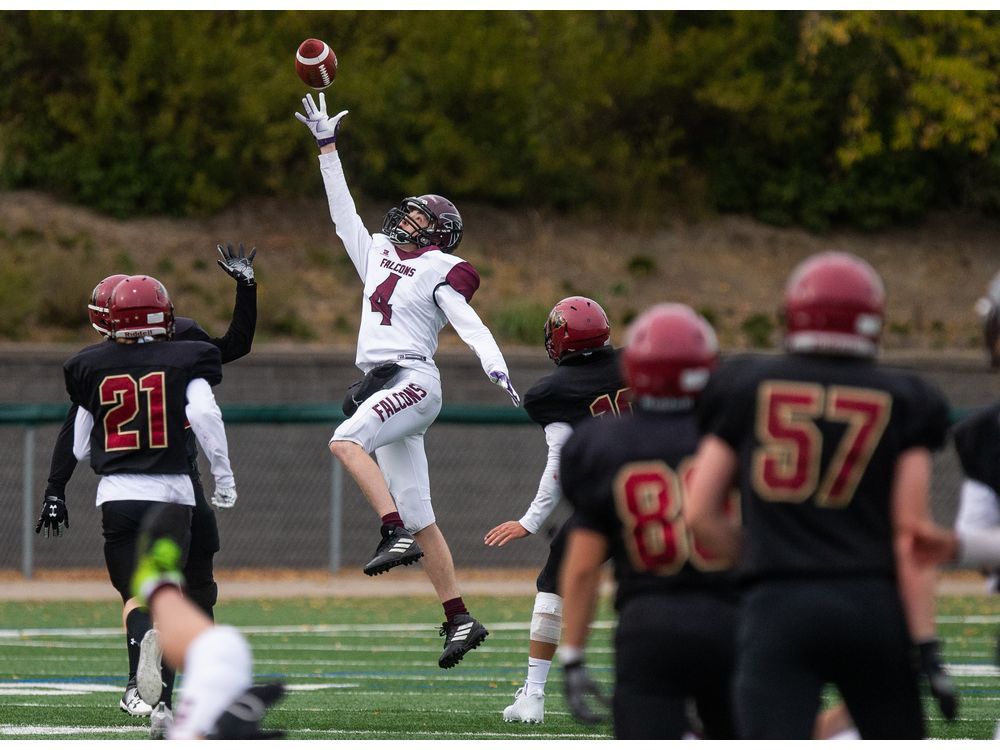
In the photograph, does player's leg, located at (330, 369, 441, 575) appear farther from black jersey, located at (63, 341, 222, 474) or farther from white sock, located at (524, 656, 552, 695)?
black jersey, located at (63, 341, 222, 474)

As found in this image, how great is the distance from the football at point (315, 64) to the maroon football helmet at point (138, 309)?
2.20m

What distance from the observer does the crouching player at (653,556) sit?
14.5 feet

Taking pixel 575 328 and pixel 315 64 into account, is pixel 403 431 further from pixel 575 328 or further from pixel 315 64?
pixel 315 64

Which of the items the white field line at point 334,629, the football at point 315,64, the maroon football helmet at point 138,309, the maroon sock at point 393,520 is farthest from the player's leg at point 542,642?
the white field line at point 334,629

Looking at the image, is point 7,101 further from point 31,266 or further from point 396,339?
point 396,339

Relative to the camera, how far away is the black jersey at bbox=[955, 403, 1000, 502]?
5.00 metres

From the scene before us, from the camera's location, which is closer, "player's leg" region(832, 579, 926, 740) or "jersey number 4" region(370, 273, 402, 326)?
"player's leg" region(832, 579, 926, 740)

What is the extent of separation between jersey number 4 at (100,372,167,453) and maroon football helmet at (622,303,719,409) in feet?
11.0

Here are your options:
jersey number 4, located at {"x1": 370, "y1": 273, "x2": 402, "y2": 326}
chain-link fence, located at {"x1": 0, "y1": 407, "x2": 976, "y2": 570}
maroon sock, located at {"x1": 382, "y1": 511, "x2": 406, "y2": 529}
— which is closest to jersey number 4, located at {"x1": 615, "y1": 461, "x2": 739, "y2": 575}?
maroon sock, located at {"x1": 382, "y1": 511, "x2": 406, "y2": 529}

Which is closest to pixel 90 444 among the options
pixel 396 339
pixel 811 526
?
pixel 396 339

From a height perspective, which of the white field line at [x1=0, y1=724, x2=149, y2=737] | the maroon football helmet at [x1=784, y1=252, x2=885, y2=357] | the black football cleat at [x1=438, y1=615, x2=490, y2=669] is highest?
the maroon football helmet at [x1=784, y1=252, x2=885, y2=357]

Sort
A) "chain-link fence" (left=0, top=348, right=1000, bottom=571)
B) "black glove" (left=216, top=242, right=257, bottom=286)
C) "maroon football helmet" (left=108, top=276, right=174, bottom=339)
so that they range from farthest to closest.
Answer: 1. "chain-link fence" (left=0, top=348, right=1000, bottom=571)
2. "black glove" (left=216, top=242, right=257, bottom=286)
3. "maroon football helmet" (left=108, top=276, right=174, bottom=339)

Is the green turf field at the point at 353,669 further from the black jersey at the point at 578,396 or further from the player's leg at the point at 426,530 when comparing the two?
the black jersey at the point at 578,396

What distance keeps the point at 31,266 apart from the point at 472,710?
16766mm
